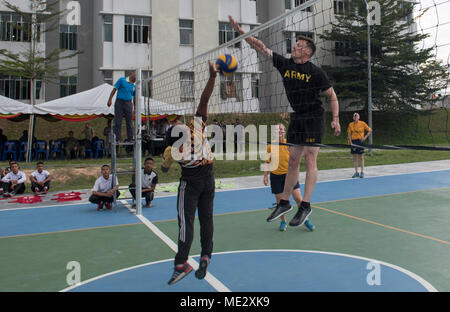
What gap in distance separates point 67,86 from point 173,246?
22.7 meters

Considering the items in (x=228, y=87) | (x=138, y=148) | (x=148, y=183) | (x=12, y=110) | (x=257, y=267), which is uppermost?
(x=228, y=87)

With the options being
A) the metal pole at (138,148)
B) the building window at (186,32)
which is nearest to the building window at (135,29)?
the building window at (186,32)

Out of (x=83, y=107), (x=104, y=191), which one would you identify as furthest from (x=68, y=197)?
(x=83, y=107)

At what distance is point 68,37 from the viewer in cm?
2508

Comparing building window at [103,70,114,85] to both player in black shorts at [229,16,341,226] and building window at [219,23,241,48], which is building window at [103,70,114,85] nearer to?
building window at [219,23,241,48]

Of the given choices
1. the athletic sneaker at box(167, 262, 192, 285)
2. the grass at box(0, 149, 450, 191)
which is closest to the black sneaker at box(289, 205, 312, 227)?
the athletic sneaker at box(167, 262, 192, 285)

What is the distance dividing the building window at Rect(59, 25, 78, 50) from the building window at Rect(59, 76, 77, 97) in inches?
79.3

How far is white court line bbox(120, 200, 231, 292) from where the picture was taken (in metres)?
3.88

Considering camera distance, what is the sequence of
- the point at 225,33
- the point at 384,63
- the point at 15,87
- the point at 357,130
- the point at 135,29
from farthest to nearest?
the point at 225,33
the point at 15,87
the point at 135,29
the point at 384,63
the point at 357,130

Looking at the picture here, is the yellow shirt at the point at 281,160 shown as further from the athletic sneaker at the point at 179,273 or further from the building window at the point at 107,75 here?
the building window at the point at 107,75

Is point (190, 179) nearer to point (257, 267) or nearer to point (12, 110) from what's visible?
point (257, 267)

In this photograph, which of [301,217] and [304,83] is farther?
[301,217]

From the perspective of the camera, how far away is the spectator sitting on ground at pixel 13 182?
9.82 metres

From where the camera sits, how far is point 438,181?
1104 cm
